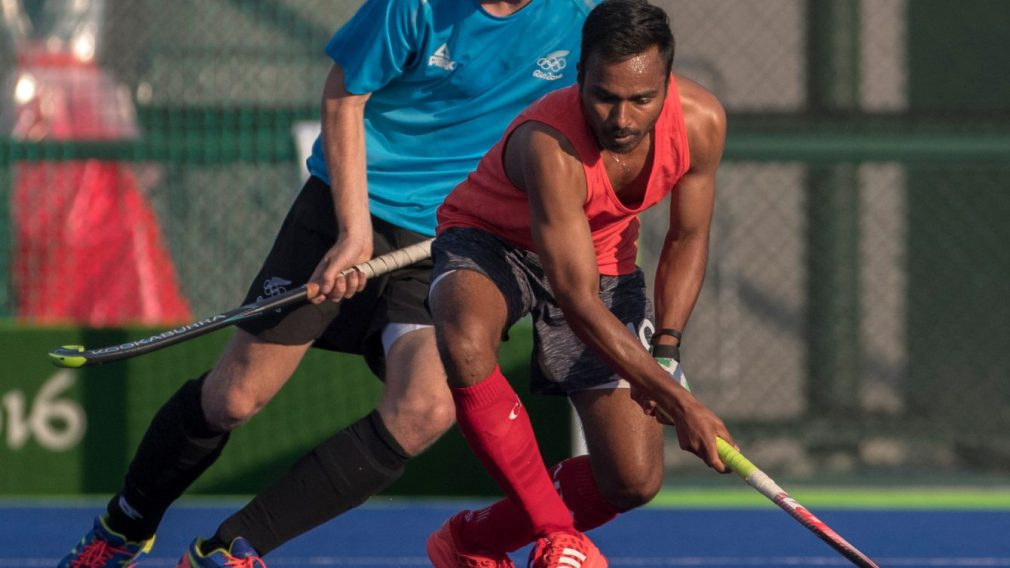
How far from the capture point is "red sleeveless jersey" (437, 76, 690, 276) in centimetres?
375

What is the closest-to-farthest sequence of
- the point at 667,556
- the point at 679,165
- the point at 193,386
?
the point at 679,165 < the point at 193,386 < the point at 667,556

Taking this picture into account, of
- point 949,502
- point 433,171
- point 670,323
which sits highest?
point 433,171

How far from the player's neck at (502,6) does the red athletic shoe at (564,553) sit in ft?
4.01

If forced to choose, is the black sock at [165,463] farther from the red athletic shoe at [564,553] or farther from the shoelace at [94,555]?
the red athletic shoe at [564,553]

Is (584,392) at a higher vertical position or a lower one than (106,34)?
lower

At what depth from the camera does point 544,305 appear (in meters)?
4.04

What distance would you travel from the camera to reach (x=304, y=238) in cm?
437

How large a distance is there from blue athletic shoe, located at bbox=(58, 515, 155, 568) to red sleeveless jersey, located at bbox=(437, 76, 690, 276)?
1.10 m

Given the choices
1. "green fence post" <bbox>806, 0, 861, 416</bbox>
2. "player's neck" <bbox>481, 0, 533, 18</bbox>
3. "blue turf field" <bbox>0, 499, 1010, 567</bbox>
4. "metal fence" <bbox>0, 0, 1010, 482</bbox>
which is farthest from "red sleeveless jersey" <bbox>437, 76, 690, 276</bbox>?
"green fence post" <bbox>806, 0, 861, 416</bbox>

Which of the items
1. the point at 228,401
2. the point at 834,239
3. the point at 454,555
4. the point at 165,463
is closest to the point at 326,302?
the point at 228,401

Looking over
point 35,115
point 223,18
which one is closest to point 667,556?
point 223,18

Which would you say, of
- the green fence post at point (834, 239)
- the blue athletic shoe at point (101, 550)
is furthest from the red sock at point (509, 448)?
the green fence post at point (834, 239)

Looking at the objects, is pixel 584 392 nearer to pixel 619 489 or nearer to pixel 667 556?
pixel 619 489

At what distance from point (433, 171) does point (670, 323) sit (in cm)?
73
